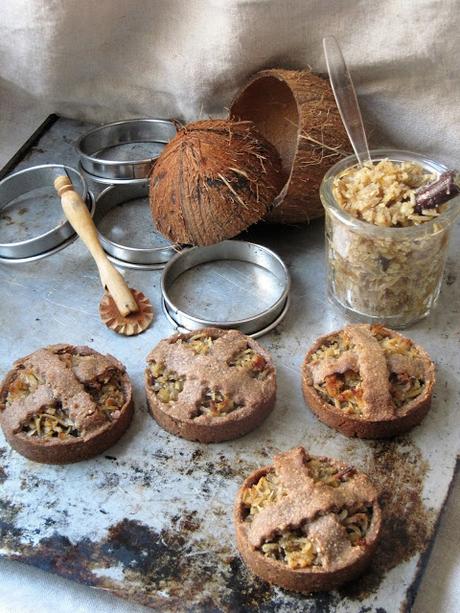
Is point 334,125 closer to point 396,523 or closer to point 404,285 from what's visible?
point 404,285

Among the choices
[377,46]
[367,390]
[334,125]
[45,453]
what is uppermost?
[377,46]

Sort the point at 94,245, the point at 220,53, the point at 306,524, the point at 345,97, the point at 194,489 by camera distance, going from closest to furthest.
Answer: the point at 306,524
the point at 194,489
the point at 345,97
the point at 94,245
the point at 220,53

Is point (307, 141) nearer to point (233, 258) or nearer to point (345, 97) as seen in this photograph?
point (345, 97)

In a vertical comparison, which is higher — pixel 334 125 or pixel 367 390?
pixel 334 125

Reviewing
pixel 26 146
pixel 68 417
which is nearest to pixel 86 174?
pixel 26 146

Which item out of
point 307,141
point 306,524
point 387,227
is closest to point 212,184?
point 307,141

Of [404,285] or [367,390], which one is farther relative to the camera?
[404,285]

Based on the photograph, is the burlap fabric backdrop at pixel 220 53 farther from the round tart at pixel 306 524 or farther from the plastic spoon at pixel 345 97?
the round tart at pixel 306 524
